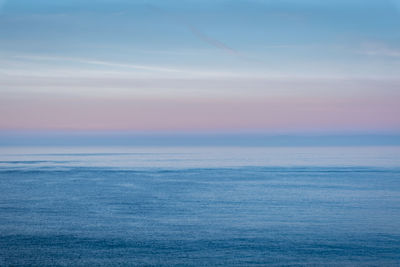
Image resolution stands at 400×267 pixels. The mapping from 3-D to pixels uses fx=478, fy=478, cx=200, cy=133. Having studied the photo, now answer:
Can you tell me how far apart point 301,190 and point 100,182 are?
17.2 meters

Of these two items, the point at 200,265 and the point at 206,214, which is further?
the point at 206,214

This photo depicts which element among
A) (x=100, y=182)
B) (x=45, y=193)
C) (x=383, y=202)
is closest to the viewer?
(x=383, y=202)

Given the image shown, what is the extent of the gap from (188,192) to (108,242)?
15.7m

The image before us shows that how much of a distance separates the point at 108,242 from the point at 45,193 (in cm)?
1615

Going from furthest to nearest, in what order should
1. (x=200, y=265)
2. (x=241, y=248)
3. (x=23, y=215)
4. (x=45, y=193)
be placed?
1. (x=45, y=193)
2. (x=23, y=215)
3. (x=241, y=248)
4. (x=200, y=265)

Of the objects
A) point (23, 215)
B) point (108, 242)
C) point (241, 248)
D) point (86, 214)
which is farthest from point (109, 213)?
point (241, 248)

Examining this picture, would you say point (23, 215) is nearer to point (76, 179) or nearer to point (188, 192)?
point (188, 192)

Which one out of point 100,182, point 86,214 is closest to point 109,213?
point 86,214

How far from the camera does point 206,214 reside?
2619 centimetres

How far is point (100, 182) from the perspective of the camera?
4159 centimetres

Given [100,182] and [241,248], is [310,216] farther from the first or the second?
[100,182]

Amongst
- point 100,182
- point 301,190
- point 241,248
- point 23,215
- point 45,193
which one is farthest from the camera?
→ point 100,182

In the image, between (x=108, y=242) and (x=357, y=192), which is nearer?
(x=108, y=242)

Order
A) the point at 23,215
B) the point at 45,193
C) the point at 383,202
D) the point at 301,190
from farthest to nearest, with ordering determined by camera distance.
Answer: the point at 301,190
the point at 45,193
the point at 383,202
the point at 23,215
